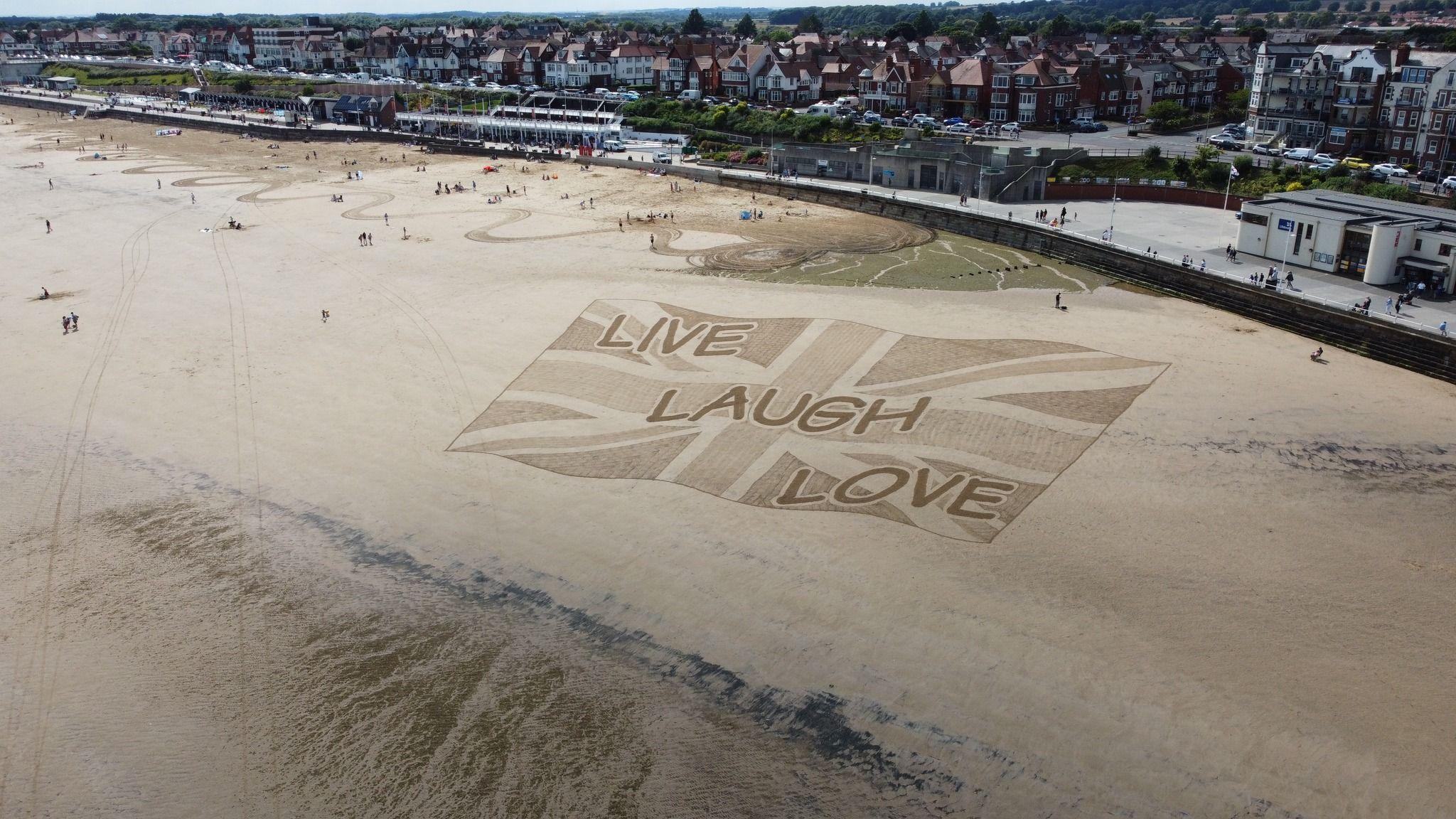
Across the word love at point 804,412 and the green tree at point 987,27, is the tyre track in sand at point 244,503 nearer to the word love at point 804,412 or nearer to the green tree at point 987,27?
the word love at point 804,412

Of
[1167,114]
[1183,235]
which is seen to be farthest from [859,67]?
[1183,235]

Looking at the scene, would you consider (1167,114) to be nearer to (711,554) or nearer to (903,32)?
(711,554)

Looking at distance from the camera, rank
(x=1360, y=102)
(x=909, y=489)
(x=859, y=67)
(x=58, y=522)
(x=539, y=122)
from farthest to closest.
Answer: (x=859, y=67)
(x=539, y=122)
(x=1360, y=102)
(x=909, y=489)
(x=58, y=522)

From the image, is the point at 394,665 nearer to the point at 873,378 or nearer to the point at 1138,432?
the point at 873,378

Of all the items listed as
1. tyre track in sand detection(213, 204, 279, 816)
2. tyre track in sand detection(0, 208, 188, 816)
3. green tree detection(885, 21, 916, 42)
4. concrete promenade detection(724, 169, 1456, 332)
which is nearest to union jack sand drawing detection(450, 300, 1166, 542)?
tyre track in sand detection(213, 204, 279, 816)

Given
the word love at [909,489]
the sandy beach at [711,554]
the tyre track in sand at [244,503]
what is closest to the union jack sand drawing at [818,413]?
the word love at [909,489]

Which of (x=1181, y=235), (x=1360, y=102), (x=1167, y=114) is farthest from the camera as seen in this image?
(x=1167, y=114)

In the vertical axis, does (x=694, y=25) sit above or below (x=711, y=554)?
above
